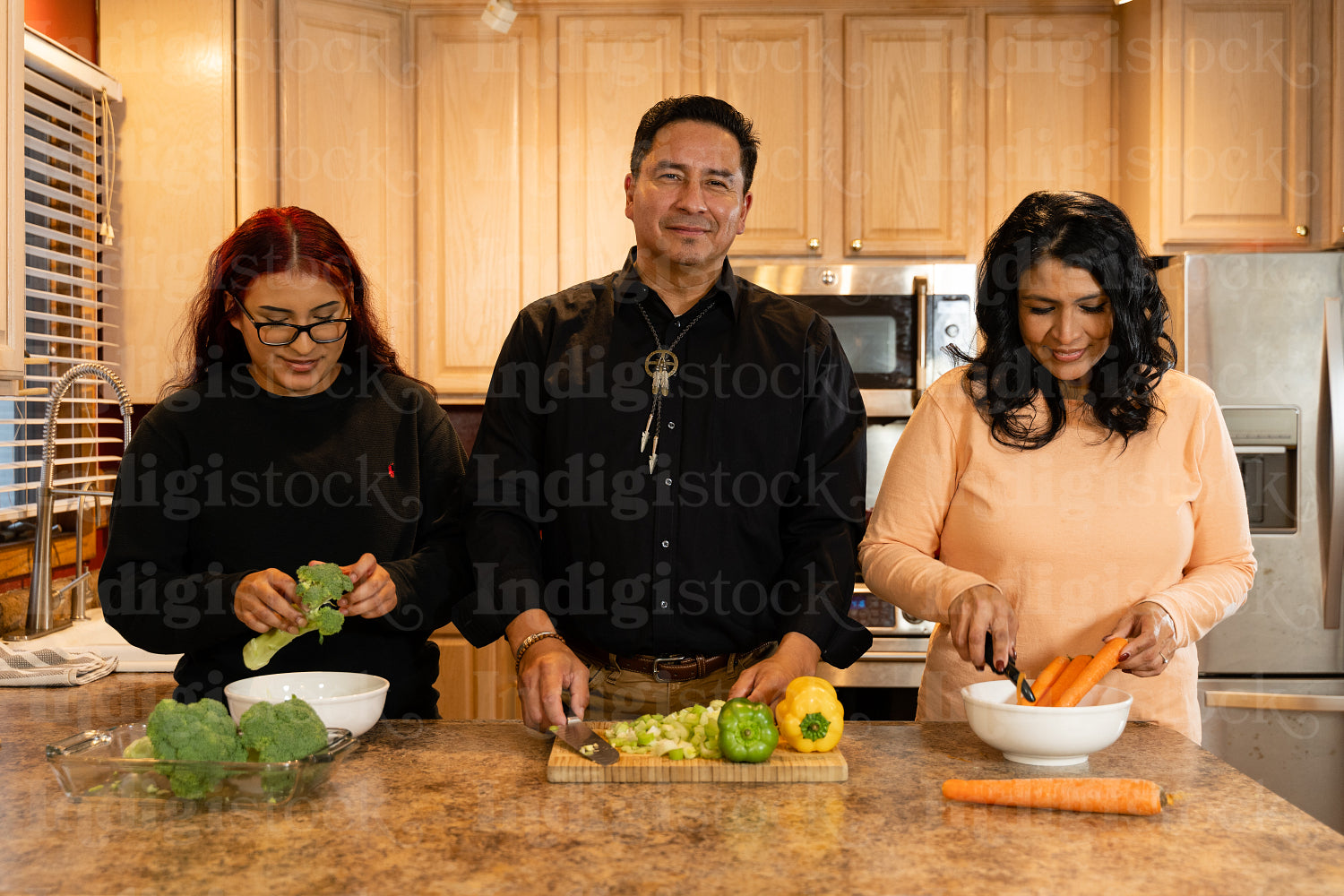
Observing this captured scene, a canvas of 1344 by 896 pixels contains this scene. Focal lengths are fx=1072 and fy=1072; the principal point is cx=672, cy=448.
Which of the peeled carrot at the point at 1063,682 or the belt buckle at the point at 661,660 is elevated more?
the peeled carrot at the point at 1063,682

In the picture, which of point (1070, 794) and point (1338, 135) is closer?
point (1070, 794)

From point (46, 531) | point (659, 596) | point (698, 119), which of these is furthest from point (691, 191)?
point (46, 531)

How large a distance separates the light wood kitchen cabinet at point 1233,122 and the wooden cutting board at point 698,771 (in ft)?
9.16

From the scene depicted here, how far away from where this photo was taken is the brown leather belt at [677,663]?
1878 mm

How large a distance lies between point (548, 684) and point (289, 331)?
0.79m

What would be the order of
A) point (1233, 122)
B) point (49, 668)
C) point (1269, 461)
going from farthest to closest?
point (1233, 122) → point (1269, 461) → point (49, 668)

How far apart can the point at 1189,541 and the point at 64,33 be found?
3272 mm

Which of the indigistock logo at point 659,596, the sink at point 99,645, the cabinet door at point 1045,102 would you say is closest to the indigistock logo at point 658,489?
the indigistock logo at point 659,596

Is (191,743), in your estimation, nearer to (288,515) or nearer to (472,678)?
(288,515)

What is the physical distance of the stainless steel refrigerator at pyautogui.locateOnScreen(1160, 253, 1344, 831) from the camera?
10.5 feet

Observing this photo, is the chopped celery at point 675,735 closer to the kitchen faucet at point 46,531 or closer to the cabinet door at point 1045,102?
the kitchen faucet at point 46,531

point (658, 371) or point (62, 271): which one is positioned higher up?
point (62, 271)

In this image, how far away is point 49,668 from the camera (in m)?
2.12

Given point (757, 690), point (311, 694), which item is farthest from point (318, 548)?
point (757, 690)
